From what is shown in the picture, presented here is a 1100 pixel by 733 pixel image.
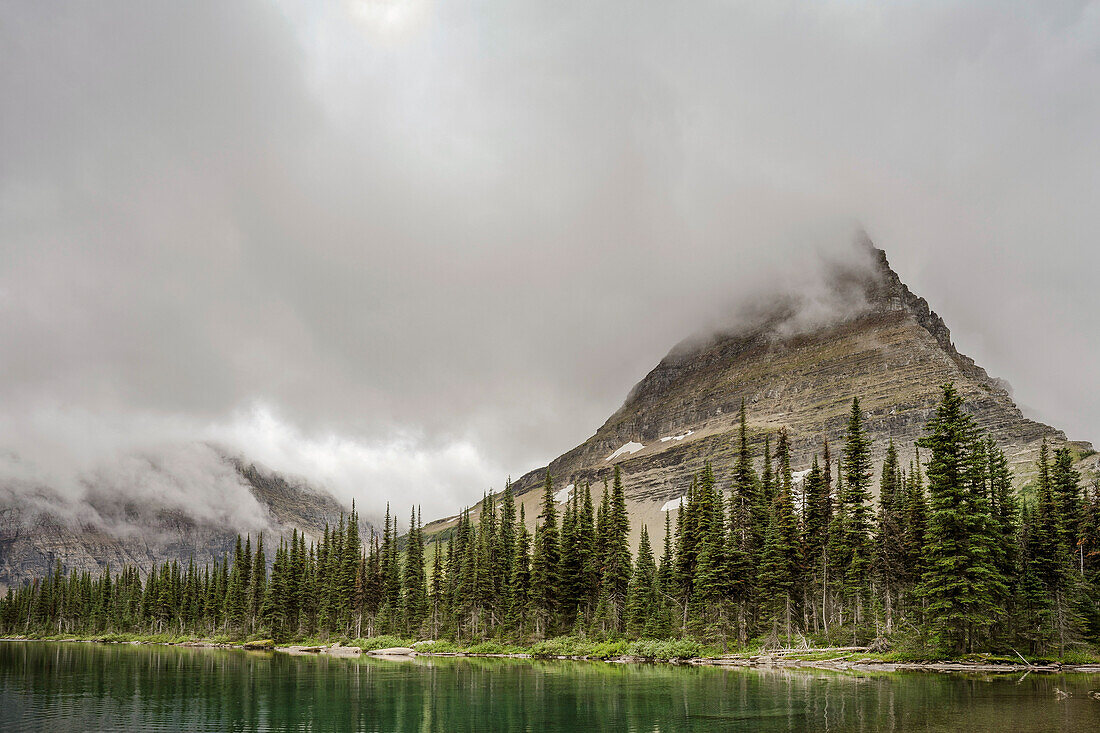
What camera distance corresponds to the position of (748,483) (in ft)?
266

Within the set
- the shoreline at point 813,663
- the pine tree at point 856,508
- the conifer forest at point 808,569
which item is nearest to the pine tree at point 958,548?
the conifer forest at point 808,569

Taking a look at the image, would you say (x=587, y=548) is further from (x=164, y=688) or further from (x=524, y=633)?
(x=164, y=688)

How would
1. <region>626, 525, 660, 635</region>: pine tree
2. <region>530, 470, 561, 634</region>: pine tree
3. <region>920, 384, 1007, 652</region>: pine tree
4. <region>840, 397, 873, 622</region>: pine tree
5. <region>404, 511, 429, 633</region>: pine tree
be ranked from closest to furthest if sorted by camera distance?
<region>920, 384, 1007, 652</region>: pine tree, <region>840, 397, 873, 622</region>: pine tree, <region>626, 525, 660, 635</region>: pine tree, <region>530, 470, 561, 634</region>: pine tree, <region>404, 511, 429, 633</region>: pine tree

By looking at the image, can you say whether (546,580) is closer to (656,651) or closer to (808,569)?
(656,651)

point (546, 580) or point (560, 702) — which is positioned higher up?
point (546, 580)

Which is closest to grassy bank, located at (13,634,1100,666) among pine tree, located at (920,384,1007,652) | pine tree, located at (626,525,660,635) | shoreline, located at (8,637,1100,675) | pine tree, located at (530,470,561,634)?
shoreline, located at (8,637,1100,675)

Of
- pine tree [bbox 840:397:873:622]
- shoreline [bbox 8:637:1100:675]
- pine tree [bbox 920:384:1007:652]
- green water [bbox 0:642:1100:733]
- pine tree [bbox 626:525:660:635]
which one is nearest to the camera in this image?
green water [bbox 0:642:1100:733]

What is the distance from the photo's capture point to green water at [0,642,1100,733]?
3139 centimetres

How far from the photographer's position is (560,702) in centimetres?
4144

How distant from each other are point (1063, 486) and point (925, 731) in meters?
53.0

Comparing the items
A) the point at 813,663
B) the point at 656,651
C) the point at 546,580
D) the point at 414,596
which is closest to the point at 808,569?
the point at 656,651

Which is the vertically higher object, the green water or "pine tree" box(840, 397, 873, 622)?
"pine tree" box(840, 397, 873, 622)

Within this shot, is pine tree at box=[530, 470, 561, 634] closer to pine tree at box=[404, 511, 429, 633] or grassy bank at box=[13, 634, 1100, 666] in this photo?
grassy bank at box=[13, 634, 1100, 666]

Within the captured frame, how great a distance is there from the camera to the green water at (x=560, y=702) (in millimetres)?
31391
